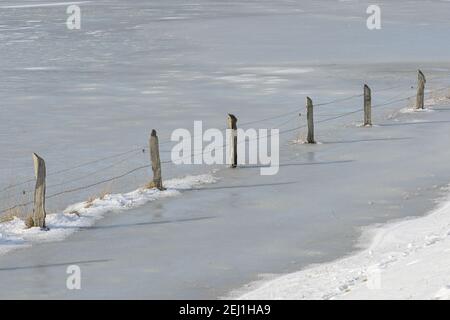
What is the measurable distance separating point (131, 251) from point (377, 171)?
755 centimetres

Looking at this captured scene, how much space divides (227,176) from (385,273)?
8.99 meters

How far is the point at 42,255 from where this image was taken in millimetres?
13672

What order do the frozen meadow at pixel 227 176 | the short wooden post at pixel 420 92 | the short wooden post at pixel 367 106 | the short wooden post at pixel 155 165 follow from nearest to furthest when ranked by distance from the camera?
the frozen meadow at pixel 227 176
the short wooden post at pixel 155 165
the short wooden post at pixel 367 106
the short wooden post at pixel 420 92

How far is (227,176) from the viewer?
65.0 feet

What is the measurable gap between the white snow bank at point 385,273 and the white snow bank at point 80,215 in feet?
13.7

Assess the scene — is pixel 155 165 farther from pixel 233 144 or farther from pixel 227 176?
pixel 233 144

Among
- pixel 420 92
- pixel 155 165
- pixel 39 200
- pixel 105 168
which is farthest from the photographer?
pixel 420 92

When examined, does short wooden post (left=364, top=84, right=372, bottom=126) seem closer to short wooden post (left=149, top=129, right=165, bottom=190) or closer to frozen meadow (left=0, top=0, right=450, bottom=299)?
frozen meadow (left=0, top=0, right=450, bottom=299)

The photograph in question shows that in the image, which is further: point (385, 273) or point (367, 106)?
point (367, 106)

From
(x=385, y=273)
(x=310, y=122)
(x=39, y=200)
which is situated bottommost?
(x=385, y=273)

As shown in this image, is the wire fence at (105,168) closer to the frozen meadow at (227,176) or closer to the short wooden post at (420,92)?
the frozen meadow at (227,176)

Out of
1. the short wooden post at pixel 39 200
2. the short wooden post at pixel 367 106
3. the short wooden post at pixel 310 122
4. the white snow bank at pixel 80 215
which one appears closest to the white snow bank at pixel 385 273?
the white snow bank at pixel 80 215

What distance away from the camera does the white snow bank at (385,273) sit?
10.0 metres

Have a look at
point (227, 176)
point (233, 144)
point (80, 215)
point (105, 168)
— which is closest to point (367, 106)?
point (233, 144)
